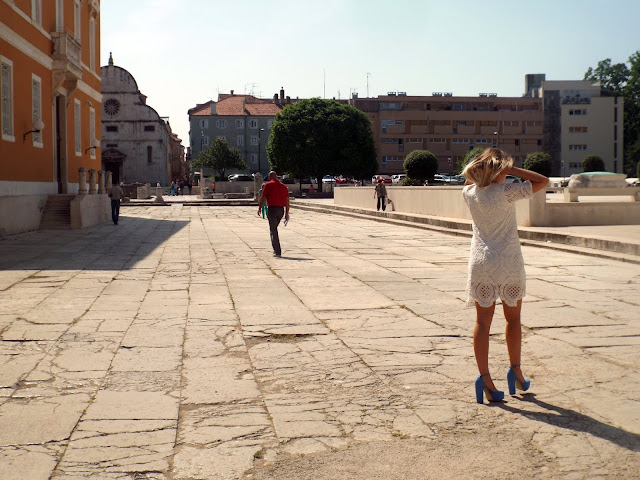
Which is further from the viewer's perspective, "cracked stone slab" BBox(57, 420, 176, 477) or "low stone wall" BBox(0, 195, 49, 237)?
"low stone wall" BBox(0, 195, 49, 237)

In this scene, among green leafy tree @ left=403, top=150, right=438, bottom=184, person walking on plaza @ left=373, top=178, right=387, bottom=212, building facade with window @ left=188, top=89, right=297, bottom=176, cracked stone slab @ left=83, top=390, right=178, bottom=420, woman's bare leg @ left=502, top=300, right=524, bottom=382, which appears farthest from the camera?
building facade with window @ left=188, top=89, right=297, bottom=176

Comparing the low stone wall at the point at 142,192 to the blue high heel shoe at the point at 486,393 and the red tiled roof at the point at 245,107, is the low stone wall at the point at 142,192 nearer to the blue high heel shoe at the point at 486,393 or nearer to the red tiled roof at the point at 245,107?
the red tiled roof at the point at 245,107

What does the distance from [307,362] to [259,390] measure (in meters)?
0.81

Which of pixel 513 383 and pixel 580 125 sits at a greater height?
pixel 580 125

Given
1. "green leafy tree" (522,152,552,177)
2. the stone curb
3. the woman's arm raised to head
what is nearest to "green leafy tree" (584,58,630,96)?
"green leafy tree" (522,152,552,177)

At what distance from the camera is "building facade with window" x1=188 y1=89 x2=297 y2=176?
338 feet

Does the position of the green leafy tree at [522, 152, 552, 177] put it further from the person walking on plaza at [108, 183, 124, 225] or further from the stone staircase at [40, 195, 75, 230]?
the stone staircase at [40, 195, 75, 230]

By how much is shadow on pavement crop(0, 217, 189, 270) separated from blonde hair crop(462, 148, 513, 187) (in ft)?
27.5

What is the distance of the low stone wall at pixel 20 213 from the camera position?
18094 mm

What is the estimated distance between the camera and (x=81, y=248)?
1559 cm

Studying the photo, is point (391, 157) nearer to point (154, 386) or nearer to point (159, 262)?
point (159, 262)

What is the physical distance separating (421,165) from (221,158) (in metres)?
41.8

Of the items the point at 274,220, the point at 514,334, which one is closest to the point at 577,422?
the point at 514,334

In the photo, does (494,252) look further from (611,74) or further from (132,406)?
(611,74)
